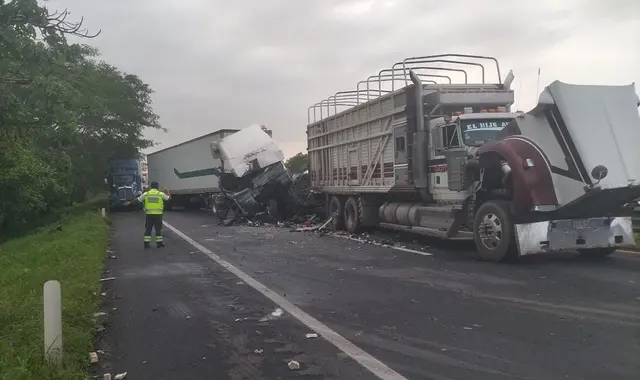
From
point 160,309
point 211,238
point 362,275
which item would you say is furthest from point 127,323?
point 211,238

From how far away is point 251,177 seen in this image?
76.7 ft

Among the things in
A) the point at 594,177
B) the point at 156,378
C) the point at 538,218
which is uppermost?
the point at 594,177

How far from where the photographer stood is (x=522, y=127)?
32.0ft

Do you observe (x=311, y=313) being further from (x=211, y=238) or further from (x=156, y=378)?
(x=211, y=238)

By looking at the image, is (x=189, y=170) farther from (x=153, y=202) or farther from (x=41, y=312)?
(x=41, y=312)

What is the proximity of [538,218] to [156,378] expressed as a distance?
22.3 ft

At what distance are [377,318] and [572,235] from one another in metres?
4.65

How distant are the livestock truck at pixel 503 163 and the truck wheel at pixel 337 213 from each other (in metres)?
2.22

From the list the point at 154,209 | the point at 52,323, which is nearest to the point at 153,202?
the point at 154,209

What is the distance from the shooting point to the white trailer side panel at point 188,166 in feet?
93.2

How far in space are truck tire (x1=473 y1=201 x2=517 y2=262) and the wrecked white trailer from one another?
40.1 ft

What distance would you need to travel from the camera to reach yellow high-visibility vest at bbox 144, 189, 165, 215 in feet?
47.6

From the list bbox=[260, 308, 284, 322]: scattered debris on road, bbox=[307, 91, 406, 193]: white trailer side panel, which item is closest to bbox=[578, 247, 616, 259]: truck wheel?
bbox=[307, 91, 406, 193]: white trailer side panel

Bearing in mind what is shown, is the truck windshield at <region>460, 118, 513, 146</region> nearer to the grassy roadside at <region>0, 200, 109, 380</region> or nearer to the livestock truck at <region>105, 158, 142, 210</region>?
the grassy roadside at <region>0, 200, 109, 380</region>
